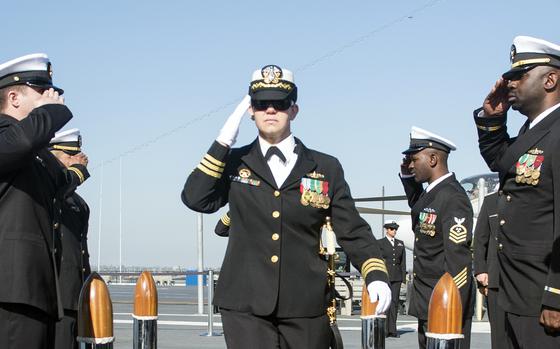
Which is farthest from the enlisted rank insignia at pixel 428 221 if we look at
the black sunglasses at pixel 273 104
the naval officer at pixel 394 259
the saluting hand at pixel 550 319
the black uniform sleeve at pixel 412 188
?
the naval officer at pixel 394 259

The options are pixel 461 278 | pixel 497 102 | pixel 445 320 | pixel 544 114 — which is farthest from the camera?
pixel 461 278

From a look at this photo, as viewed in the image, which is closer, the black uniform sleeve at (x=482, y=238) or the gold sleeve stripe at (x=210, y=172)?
the gold sleeve stripe at (x=210, y=172)

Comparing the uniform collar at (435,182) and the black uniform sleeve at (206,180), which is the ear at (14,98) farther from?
the uniform collar at (435,182)

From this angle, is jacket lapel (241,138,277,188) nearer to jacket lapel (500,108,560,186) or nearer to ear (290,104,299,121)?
ear (290,104,299,121)

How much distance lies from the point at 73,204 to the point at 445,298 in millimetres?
4597

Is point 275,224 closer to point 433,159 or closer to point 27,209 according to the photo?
point 27,209

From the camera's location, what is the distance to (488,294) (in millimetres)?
8672

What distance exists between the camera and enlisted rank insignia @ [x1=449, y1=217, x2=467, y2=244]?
25.1 feet

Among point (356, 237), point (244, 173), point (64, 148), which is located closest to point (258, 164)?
point (244, 173)

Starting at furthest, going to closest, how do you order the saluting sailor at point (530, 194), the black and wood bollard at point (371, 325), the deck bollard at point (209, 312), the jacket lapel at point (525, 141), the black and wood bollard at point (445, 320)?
the deck bollard at point (209, 312), the black and wood bollard at point (371, 325), the jacket lapel at point (525, 141), the saluting sailor at point (530, 194), the black and wood bollard at point (445, 320)

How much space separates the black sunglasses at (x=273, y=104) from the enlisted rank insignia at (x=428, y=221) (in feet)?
9.77

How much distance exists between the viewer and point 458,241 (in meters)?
7.64

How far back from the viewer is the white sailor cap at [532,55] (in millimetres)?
5102

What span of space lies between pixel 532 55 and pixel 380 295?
152cm
